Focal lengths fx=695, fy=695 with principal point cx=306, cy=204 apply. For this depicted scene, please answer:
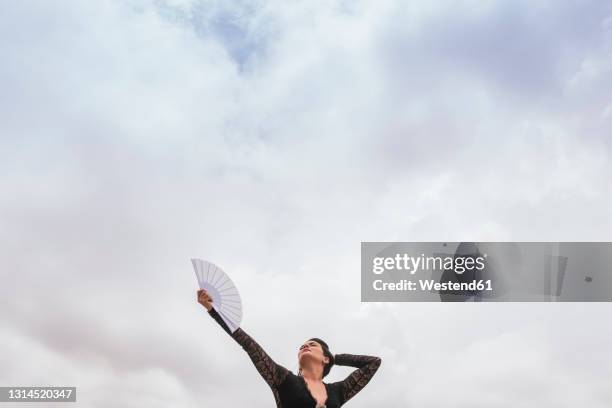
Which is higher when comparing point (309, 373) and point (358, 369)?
point (358, 369)

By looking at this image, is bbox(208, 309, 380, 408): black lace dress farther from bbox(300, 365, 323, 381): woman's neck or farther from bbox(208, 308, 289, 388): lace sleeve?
bbox(300, 365, 323, 381): woman's neck

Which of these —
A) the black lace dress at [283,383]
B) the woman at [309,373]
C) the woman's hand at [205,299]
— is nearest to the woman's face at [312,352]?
the woman at [309,373]

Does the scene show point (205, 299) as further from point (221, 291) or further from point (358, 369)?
point (358, 369)

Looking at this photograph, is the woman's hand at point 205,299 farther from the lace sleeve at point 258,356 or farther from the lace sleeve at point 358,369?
the lace sleeve at point 358,369

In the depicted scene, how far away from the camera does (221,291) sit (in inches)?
395

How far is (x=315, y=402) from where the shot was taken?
10141 mm

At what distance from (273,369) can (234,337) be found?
0.77 metres

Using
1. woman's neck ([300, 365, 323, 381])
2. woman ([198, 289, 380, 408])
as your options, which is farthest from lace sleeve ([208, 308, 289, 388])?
woman's neck ([300, 365, 323, 381])

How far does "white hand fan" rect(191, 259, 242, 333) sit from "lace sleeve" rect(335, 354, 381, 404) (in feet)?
6.68

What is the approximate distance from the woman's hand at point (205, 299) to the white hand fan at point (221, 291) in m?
0.07

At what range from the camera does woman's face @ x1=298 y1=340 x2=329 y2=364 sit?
1064cm

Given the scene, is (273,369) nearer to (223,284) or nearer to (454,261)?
(223,284)

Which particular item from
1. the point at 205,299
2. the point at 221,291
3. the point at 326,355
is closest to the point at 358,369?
the point at 326,355

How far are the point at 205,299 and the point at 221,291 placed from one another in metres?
0.32
